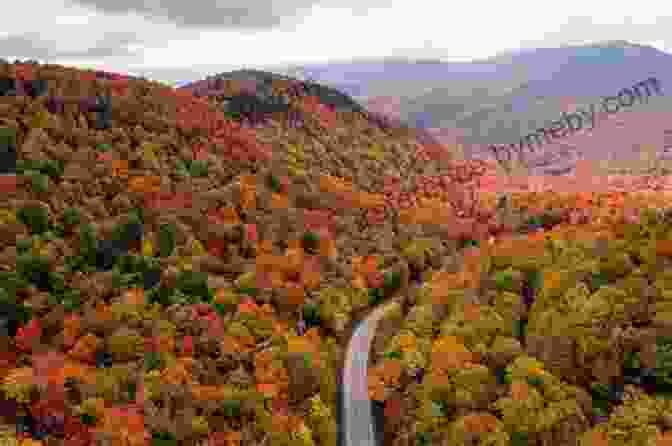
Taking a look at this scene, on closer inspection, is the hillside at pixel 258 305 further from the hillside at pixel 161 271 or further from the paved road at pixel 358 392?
the paved road at pixel 358 392

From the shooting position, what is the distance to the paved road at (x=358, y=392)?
5772 cm

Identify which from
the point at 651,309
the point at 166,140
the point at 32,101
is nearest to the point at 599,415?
the point at 651,309

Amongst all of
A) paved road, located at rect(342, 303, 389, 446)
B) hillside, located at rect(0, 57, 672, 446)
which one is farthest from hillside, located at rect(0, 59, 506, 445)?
paved road, located at rect(342, 303, 389, 446)

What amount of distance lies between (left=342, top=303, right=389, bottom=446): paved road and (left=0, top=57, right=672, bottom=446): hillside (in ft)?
5.15

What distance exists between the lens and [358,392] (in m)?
65.1

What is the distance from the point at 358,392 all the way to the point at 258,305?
782 inches

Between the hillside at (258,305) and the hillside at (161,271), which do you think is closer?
the hillside at (258,305)

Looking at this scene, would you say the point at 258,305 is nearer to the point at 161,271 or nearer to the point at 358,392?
the point at 161,271

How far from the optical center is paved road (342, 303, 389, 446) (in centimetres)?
5772

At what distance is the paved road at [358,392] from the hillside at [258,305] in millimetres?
1569

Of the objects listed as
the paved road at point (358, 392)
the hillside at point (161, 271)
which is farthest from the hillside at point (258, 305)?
the paved road at point (358, 392)

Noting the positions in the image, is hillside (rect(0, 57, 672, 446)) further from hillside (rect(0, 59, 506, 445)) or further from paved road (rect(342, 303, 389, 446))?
paved road (rect(342, 303, 389, 446))

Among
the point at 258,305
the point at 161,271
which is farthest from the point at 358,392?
the point at 161,271

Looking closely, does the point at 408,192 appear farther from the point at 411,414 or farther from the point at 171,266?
the point at 411,414
